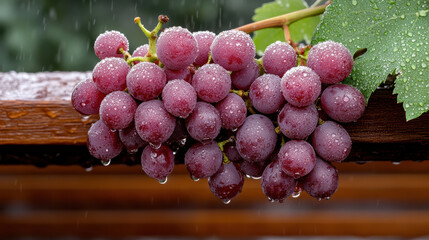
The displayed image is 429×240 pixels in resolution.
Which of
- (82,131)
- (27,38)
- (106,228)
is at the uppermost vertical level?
(82,131)

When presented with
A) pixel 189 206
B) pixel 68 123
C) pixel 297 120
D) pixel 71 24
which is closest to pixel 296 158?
pixel 297 120

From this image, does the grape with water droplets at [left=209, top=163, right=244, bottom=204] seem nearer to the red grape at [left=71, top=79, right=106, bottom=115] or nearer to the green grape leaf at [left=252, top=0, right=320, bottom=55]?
the red grape at [left=71, top=79, right=106, bottom=115]

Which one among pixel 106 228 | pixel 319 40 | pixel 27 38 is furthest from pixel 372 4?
pixel 27 38

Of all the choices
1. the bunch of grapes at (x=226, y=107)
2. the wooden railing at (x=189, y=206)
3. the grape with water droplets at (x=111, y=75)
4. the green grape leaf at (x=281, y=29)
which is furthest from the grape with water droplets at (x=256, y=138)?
the wooden railing at (x=189, y=206)

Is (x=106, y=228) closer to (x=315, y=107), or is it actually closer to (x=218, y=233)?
(x=218, y=233)


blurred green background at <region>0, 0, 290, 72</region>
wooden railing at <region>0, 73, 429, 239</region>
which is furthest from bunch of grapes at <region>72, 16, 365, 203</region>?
blurred green background at <region>0, 0, 290, 72</region>

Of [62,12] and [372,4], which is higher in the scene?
[372,4]
